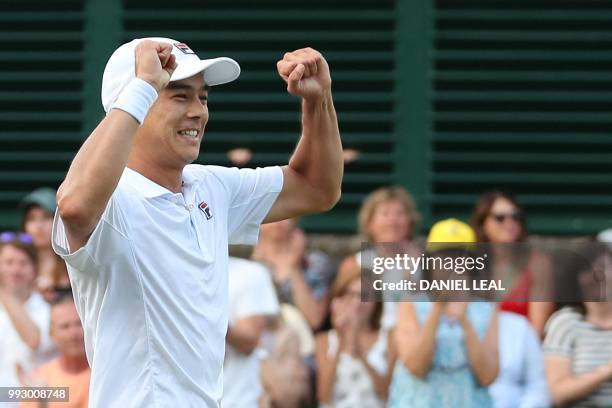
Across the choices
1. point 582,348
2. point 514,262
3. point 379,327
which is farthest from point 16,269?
point 582,348

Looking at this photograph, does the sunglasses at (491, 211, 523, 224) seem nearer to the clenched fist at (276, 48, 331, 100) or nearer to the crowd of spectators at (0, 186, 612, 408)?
the crowd of spectators at (0, 186, 612, 408)

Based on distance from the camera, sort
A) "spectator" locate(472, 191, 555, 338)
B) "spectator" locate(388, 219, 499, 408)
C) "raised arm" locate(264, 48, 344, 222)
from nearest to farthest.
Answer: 1. "raised arm" locate(264, 48, 344, 222)
2. "spectator" locate(388, 219, 499, 408)
3. "spectator" locate(472, 191, 555, 338)

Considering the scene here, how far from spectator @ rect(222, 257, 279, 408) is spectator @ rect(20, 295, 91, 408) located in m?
0.68

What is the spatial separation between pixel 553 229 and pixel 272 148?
1.76 metres

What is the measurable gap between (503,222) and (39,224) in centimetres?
237

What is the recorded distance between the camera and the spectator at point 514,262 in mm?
5707

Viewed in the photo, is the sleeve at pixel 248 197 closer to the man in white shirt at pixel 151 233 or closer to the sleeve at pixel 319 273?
the man in white shirt at pixel 151 233

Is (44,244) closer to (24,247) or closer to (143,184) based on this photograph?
(24,247)

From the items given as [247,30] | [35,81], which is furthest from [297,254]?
[35,81]

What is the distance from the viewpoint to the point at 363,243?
21.7ft

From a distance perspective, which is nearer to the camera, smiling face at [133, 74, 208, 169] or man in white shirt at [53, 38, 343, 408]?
man in white shirt at [53, 38, 343, 408]

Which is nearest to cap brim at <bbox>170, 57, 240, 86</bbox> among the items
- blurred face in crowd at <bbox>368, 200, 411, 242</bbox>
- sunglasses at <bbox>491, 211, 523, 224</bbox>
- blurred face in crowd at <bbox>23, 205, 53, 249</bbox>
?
blurred face in crowd at <bbox>368, 200, 411, 242</bbox>

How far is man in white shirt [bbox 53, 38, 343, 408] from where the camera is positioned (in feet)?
11.0

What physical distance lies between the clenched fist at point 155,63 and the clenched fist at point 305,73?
358 millimetres
